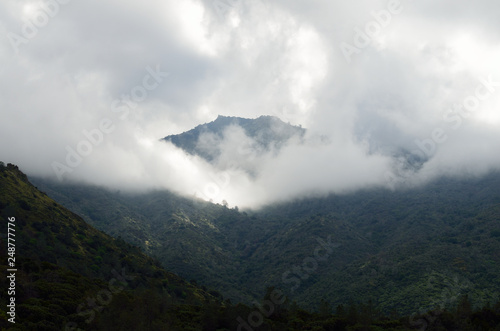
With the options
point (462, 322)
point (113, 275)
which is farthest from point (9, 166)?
point (462, 322)

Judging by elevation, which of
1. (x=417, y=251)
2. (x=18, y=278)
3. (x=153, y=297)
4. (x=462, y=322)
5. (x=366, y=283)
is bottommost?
(x=18, y=278)

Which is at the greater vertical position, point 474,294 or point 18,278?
point 474,294

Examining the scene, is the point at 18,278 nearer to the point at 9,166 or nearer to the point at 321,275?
the point at 9,166

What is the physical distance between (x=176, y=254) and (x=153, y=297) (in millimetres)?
134562

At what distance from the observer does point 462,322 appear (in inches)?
2215

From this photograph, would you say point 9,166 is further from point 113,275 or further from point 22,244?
point 113,275

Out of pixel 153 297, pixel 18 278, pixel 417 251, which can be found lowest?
pixel 18 278

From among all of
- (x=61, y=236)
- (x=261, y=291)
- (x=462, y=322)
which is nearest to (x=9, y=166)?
(x=61, y=236)

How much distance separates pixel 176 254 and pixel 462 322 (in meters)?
147

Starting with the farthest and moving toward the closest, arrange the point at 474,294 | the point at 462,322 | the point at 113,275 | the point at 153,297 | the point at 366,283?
1. the point at 366,283
2. the point at 474,294
3. the point at 113,275
4. the point at 462,322
5. the point at 153,297

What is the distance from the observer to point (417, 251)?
6166 inches

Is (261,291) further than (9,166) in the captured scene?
Yes

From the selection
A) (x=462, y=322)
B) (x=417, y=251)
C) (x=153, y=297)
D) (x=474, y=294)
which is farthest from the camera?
(x=417, y=251)

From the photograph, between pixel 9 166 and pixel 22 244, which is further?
pixel 9 166
